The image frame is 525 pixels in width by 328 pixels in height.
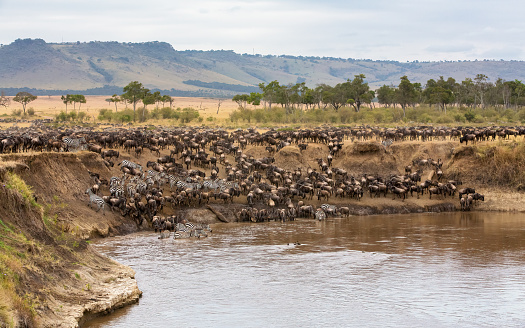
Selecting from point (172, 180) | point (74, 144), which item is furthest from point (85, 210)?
point (74, 144)

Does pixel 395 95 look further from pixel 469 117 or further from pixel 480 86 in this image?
pixel 480 86

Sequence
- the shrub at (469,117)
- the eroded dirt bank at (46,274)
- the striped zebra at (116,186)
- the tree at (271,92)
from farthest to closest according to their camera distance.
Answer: the tree at (271,92) → the shrub at (469,117) → the striped zebra at (116,186) → the eroded dirt bank at (46,274)

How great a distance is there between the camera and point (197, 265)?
18.3 metres

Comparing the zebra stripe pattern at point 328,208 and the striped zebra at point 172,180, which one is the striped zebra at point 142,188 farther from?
the zebra stripe pattern at point 328,208

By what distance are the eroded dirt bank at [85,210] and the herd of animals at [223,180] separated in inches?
15.5

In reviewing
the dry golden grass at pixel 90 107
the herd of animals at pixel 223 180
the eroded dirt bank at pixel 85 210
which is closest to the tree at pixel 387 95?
the dry golden grass at pixel 90 107

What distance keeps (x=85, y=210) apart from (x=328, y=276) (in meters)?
10.5

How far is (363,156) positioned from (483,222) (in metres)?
8.80

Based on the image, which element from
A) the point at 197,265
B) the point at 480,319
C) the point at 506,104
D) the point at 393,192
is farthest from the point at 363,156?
the point at 506,104

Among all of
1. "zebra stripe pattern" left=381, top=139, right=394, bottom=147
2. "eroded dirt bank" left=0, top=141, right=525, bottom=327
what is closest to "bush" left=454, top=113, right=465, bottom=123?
"zebra stripe pattern" left=381, top=139, right=394, bottom=147

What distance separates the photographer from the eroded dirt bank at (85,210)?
12.8 metres

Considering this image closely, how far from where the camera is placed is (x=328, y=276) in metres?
17.0

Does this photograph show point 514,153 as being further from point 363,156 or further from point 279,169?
point 279,169

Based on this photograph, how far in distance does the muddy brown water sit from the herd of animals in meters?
1.96
